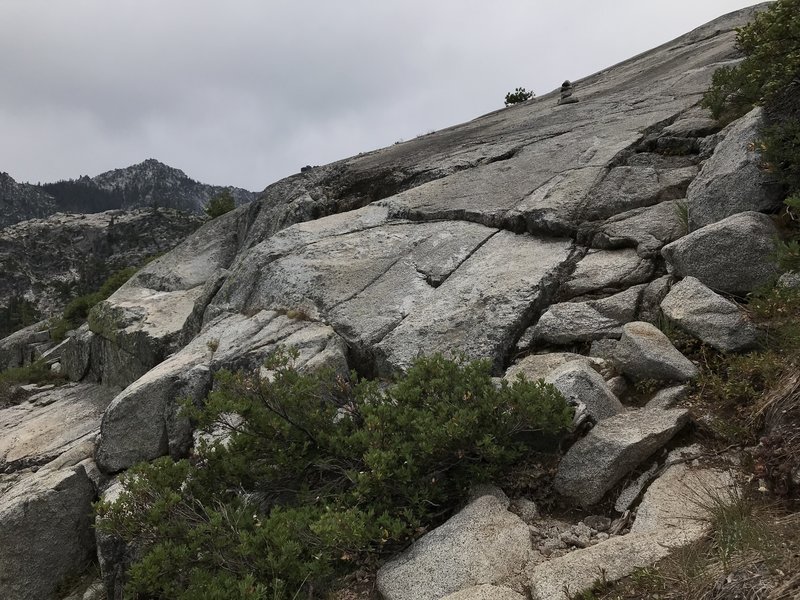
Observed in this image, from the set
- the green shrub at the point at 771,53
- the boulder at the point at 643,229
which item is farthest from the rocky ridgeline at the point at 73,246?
the green shrub at the point at 771,53

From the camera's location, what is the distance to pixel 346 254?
39.1 ft

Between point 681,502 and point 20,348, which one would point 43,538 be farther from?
point 20,348

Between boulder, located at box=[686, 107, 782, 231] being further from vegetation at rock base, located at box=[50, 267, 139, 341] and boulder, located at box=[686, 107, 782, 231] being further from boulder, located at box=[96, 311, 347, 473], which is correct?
vegetation at rock base, located at box=[50, 267, 139, 341]

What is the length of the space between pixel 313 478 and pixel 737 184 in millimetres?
7677

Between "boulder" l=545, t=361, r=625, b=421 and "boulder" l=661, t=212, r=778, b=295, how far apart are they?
2.52 meters

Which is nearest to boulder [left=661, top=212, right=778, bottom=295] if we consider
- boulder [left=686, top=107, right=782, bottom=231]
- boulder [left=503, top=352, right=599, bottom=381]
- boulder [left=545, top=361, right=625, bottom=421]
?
boulder [left=686, top=107, right=782, bottom=231]

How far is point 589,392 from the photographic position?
6.17 meters

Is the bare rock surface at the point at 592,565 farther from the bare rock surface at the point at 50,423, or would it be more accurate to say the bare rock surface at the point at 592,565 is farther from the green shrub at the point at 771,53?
the bare rock surface at the point at 50,423

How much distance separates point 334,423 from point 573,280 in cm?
476

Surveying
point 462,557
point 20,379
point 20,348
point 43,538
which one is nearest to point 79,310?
point 20,348

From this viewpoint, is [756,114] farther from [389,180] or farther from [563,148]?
[389,180]

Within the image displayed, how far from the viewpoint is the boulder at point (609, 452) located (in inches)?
215

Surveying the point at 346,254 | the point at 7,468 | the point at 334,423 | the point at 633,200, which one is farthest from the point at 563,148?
the point at 7,468

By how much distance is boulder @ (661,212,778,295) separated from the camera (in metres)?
7.06
